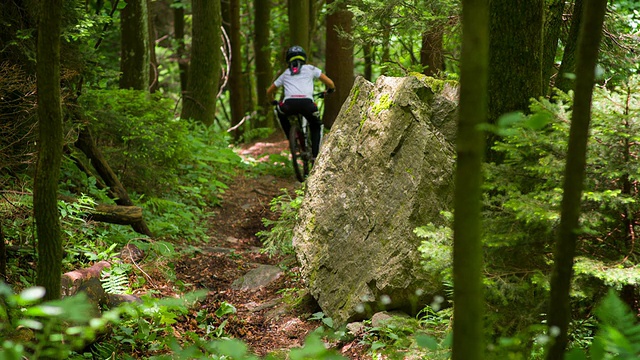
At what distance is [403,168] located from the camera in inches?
216

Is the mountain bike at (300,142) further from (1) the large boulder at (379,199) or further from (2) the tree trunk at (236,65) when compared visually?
(2) the tree trunk at (236,65)

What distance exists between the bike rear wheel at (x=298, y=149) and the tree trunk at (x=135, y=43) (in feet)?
10.3

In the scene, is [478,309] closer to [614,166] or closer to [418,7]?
[614,166]

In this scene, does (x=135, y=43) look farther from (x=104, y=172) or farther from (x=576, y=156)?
(x=576, y=156)

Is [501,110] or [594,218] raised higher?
[501,110]

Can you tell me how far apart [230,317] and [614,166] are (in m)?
3.85

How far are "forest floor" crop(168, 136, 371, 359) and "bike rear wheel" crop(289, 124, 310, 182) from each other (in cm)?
90

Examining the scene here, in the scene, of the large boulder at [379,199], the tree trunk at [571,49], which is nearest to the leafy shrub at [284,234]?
the large boulder at [379,199]

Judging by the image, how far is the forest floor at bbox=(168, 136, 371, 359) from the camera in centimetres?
546

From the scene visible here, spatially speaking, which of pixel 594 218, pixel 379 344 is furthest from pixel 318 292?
pixel 594 218

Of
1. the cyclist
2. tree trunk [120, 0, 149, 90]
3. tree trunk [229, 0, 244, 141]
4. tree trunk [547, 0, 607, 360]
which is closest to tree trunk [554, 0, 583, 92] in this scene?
tree trunk [547, 0, 607, 360]

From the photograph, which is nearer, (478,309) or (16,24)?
(478,309)

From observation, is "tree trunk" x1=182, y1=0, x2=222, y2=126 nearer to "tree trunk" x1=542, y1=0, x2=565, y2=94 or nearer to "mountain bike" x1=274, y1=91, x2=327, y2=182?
"mountain bike" x1=274, y1=91, x2=327, y2=182

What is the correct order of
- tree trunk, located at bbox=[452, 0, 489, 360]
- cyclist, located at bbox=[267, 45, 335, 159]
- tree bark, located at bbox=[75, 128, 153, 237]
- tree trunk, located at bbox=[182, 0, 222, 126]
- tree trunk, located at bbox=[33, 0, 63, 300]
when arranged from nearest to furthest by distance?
1. tree trunk, located at bbox=[452, 0, 489, 360]
2. tree trunk, located at bbox=[33, 0, 63, 300]
3. tree bark, located at bbox=[75, 128, 153, 237]
4. cyclist, located at bbox=[267, 45, 335, 159]
5. tree trunk, located at bbox=[182, 0, 222, 126]
